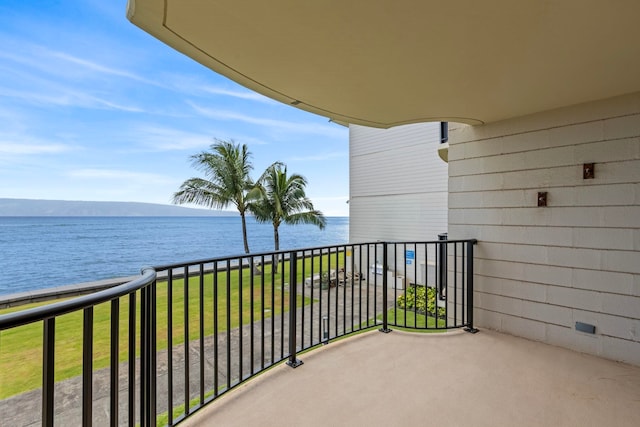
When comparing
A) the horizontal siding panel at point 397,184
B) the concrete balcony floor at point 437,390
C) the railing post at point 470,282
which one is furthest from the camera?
the horizontal siding panel at point 397,184

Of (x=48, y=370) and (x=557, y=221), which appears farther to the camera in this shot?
(x=557, y=221)

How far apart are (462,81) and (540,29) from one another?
579 millimetres

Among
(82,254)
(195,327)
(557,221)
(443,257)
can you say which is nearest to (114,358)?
(557,221)

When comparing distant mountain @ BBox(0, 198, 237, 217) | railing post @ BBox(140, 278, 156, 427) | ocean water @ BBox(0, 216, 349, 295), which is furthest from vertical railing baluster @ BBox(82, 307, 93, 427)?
distant mountain @ BBox(0, 198, 237, 217)

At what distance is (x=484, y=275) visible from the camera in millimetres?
3119

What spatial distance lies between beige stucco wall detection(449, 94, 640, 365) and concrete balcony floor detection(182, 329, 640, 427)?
0.32 metres

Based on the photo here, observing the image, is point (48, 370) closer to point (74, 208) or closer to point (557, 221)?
point (557, 221)

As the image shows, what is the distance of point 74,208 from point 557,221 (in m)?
64.6

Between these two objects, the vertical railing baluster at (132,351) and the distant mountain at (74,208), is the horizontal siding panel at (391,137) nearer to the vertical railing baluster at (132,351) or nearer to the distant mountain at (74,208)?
the vertical railing baluster at (132,351)

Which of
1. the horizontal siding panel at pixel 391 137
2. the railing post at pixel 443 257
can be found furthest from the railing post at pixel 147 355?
the horizontal siding panel at pixel 391 137

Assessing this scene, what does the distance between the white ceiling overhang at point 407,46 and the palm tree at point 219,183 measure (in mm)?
8962

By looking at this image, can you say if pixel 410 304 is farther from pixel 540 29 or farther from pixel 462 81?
pixel 540 29

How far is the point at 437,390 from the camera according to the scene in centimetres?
200

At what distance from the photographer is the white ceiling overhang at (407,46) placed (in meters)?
1.30
